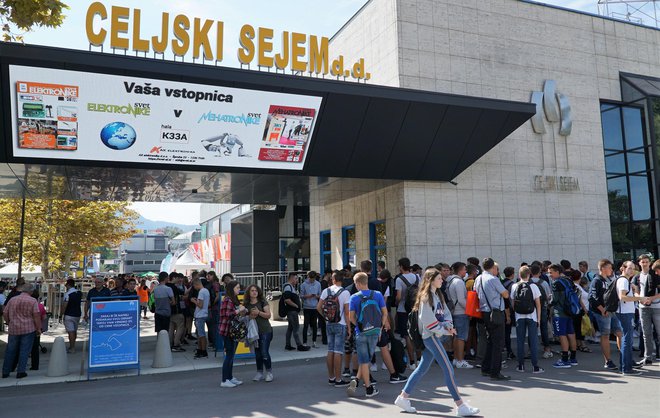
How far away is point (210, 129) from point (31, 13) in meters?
4.16

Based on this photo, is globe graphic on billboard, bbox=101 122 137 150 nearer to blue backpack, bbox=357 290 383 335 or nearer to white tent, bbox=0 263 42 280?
blue backpack, bbox=357 290 383 335

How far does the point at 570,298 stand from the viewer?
9250 millimetres

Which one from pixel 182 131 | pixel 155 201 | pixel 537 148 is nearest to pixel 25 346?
pixel 182 131

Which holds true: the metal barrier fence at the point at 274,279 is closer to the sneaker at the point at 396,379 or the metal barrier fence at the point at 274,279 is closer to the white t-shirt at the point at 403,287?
the white t-shirt at the point at 403,287

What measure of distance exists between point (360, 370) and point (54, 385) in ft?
18.6

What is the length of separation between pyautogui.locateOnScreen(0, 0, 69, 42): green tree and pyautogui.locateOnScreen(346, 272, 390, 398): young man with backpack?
7753 mm

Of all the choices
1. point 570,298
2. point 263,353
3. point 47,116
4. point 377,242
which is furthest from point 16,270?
point 570,298

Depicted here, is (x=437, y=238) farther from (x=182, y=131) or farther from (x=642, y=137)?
(x=642, y=137)

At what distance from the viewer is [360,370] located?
7109mm

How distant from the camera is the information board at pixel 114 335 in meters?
9.07

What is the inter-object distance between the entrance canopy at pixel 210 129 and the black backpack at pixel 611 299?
663 centimetres

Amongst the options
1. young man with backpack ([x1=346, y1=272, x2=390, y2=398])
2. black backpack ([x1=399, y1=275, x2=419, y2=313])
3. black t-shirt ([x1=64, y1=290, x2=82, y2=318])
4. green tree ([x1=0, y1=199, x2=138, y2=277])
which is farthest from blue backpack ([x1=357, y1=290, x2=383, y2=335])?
green tree ([x1=0, y1=199, x2=138, y2=277])

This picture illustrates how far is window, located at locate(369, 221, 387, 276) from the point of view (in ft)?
53.3

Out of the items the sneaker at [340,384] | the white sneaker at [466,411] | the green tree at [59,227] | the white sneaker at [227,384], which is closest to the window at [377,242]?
the sneaker at [340,384]
